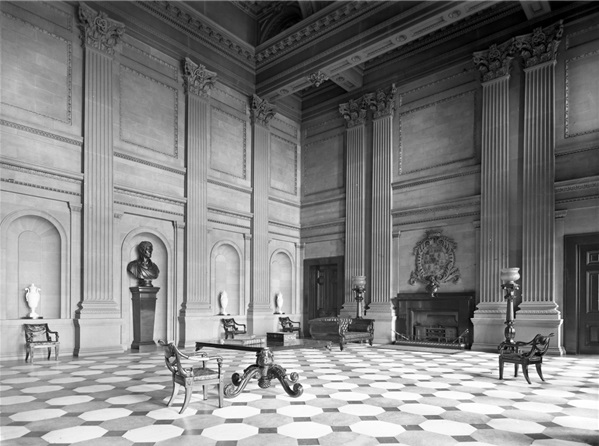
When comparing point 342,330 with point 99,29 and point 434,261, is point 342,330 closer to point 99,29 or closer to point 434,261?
point 434,261

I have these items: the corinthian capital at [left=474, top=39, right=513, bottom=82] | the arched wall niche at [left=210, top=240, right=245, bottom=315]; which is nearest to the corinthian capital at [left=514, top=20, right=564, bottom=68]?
the corinthian capital at [left=474, top=39, right=513, bottom=82]

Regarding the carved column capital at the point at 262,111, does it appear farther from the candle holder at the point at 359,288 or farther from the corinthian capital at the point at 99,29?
the candle holder at the point at 359,288

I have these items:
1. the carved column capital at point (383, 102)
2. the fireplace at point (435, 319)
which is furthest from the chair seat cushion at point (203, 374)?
the carved column capital at point (383, 102)

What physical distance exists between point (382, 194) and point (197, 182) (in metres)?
5.70

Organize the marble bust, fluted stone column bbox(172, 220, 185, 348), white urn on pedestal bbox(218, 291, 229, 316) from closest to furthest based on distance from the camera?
1. the marble bust
2. fluted stone column bbox(172, 220, 185, 348)
3. white urn on pedestal bbox(218, 291, 229, 316)

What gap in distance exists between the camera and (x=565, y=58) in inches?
468

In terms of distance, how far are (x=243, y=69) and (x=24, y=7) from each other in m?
6.58

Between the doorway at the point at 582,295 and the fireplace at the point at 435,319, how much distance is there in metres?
2.36

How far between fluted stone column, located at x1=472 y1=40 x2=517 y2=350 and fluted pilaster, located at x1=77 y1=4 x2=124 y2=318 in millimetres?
9201

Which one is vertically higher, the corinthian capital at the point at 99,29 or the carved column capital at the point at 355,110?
the corinthian capital at the point at 99,29

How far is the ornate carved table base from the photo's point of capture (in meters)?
6.04

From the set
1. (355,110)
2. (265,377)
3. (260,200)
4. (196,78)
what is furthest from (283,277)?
(265,377)

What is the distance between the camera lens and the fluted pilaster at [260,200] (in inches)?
606

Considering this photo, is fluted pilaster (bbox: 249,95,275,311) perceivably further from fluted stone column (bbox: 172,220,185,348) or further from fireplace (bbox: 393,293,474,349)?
fireplace (bbox: 393,293,474,349)
